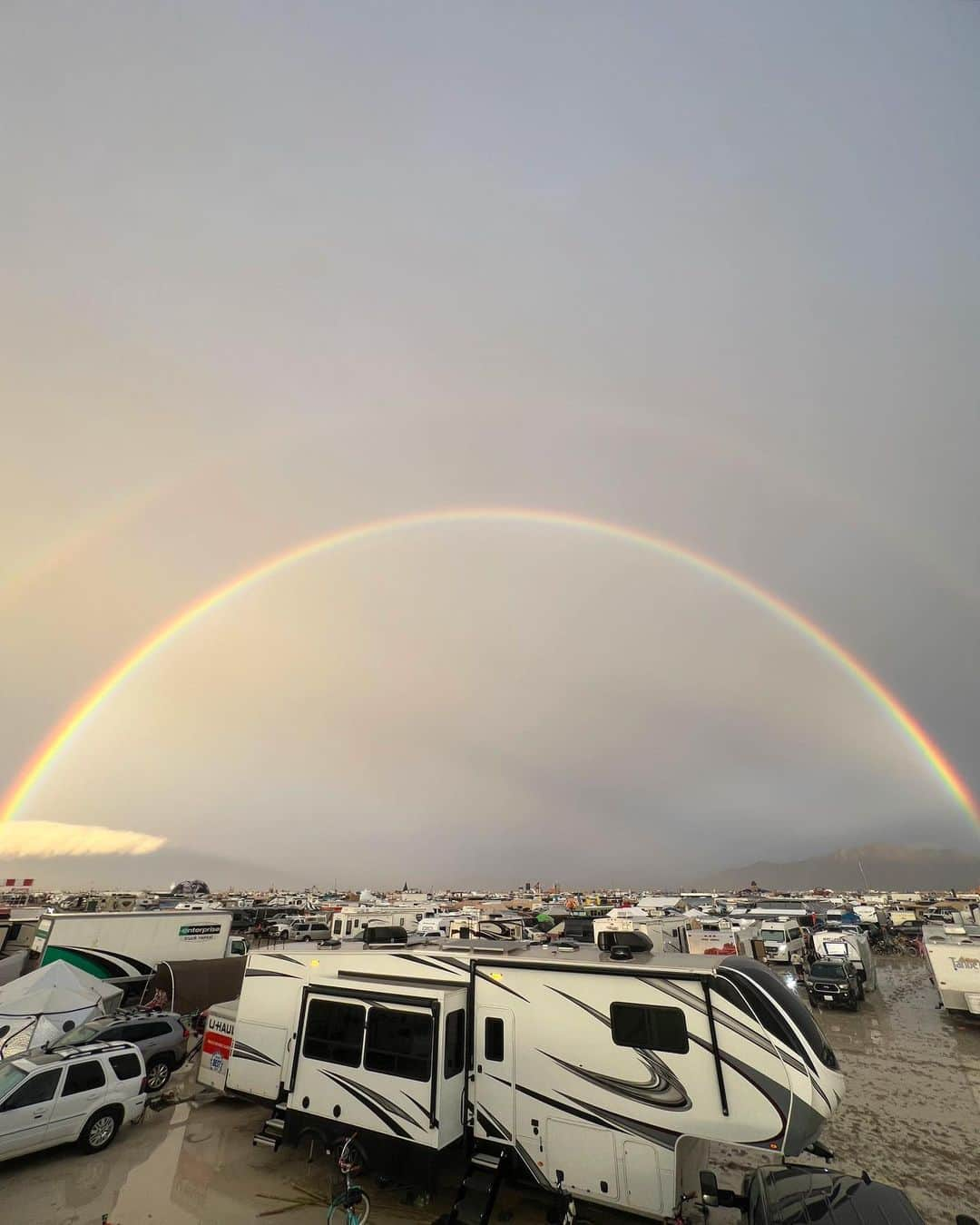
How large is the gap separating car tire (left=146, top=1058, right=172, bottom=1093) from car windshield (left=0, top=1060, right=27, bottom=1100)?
13.4 feet

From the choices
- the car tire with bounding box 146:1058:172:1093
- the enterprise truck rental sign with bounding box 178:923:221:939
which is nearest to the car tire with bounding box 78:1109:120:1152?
the car tire with bounding box 146:1058:172:1093

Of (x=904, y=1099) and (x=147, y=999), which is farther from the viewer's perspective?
(x=147, y=999)

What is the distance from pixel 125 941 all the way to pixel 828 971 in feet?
106

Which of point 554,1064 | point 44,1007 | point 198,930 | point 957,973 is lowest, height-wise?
point 44,1007

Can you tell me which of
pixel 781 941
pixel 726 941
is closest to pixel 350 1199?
pixel 726 941

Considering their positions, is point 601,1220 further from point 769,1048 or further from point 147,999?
point 147,999

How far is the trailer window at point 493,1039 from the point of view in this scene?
10164 millimetres

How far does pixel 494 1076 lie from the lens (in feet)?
33.1

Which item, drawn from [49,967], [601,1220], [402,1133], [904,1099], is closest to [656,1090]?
[601,1220]

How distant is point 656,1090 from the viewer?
889cm

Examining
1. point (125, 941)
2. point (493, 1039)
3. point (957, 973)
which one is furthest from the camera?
point (125, 941)

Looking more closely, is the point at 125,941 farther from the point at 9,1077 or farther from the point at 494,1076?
the point at 494,1076

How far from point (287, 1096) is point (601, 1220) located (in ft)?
19.5

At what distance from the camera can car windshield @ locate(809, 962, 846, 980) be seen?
27.5 m
